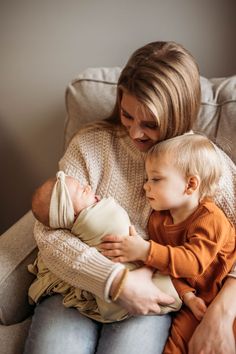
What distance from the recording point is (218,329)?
1.09 meters

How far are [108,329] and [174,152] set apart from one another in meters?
0.52

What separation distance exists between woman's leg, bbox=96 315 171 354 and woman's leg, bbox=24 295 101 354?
0.04 m

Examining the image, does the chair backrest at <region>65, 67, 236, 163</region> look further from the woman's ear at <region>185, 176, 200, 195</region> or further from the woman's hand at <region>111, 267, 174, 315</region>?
the woman's hand at <region>111, 267, 174, 315</region>

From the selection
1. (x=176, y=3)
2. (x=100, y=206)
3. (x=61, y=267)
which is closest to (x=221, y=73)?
(x=176, y=3)

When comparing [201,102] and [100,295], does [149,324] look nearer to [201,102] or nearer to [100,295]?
[100,295]

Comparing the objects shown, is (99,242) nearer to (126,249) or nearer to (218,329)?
(126,249)

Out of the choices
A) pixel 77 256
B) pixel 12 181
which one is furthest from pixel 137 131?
pixel 12 181

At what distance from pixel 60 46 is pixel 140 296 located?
3.69 feet

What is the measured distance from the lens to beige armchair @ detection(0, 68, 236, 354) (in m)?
1.28

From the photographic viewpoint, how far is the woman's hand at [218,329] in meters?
1.07

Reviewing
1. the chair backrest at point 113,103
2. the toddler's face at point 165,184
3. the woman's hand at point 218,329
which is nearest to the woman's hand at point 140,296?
the woman's hand at point 218,329

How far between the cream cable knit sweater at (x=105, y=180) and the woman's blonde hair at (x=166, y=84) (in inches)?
6.7

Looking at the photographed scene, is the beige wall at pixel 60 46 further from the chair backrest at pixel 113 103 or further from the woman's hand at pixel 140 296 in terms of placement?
the woman's hand at pixel 140 296

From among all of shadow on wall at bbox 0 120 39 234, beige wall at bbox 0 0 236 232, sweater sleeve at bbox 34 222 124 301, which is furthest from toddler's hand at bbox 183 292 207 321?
shadow on wall at bbox 0 120 39 234
